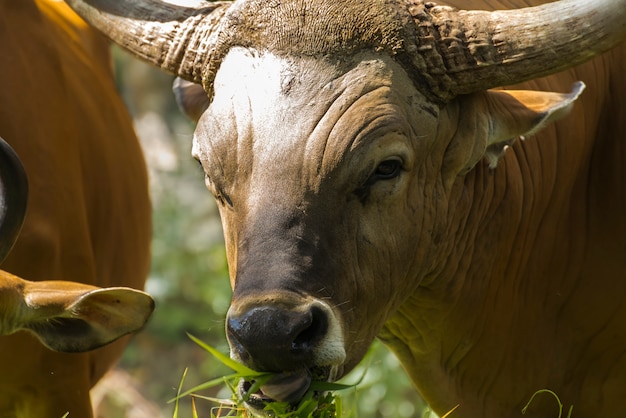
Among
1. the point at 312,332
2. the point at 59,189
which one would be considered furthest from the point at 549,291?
A: the point at 59,189

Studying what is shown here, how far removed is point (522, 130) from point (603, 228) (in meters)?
0.87

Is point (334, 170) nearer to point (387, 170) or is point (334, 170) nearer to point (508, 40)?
point (387, 170)

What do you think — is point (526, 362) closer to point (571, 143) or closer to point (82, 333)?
point (571, 143)

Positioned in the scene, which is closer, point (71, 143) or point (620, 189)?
point (620, 189)

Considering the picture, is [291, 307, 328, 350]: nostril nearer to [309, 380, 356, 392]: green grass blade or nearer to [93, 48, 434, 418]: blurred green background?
[309, 380, 356, 392]: green grass blade

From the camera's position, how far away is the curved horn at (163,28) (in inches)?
198

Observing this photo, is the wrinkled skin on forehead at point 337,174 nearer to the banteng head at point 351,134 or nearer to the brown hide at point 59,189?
the banteng head at point 351,134

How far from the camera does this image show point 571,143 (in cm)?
529

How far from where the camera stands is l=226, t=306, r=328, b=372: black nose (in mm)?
4145

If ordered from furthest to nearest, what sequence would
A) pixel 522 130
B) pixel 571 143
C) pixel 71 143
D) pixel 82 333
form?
pixel 71 143
pixel 571 143
pixel 522 130
pixel 82 333

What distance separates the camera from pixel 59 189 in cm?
565

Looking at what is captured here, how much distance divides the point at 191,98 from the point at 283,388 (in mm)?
1713

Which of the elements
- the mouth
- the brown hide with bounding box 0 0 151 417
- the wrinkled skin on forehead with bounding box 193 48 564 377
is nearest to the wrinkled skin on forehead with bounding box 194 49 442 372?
the wrinkled skin on forehead with bounding box 193 48 564 377

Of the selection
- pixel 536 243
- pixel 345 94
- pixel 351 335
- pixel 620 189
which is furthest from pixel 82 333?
pixel 620 189
